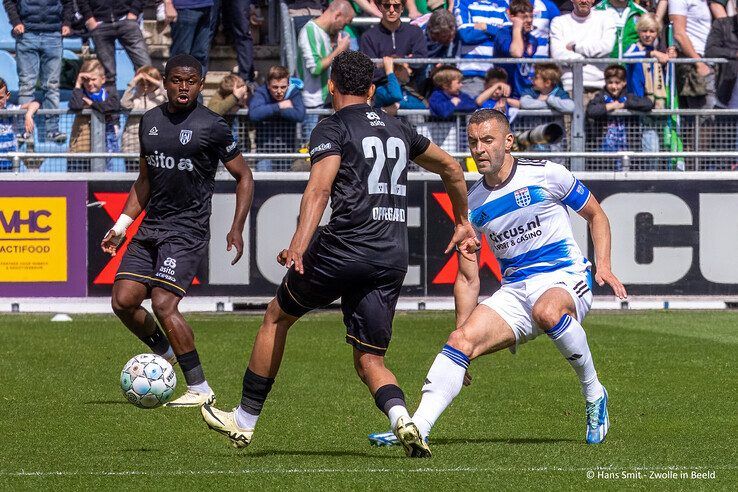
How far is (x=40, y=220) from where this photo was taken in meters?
17.1

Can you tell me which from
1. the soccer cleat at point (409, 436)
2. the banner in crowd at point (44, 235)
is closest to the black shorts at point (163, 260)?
the soccer cleat at point (409, 436)

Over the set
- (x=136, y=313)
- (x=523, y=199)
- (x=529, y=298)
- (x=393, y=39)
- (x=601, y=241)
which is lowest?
(x=136, y=313)

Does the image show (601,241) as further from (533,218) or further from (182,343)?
(182,343)

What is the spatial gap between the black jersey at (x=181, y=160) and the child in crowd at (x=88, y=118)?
722 cm

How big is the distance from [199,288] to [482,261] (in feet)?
12.3

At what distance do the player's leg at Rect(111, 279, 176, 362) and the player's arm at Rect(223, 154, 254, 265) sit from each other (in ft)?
2.50

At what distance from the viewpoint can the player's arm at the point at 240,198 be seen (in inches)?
377

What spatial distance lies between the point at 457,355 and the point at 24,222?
1067 centimetres

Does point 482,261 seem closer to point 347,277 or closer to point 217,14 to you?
point 217,14

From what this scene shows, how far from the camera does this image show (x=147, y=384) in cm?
870

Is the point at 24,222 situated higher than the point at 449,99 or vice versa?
the point at 449,99

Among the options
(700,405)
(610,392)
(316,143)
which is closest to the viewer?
(316,143)

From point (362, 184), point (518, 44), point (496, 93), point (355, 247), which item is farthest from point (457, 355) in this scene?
point (518, 44)

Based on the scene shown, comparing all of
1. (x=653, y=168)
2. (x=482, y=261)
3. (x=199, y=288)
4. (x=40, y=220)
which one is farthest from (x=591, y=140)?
(x=40, y=220)
